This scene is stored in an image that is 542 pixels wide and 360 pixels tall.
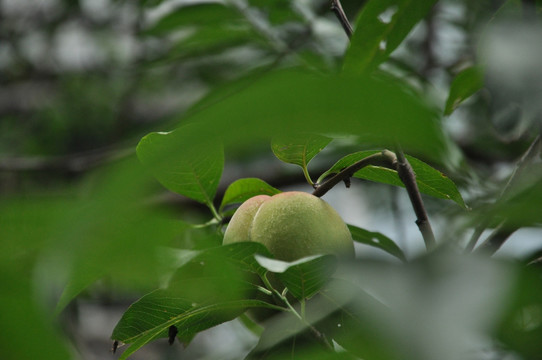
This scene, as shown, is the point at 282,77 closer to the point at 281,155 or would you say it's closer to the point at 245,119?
the point at 245,119

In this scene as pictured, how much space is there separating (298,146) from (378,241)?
0.13 meters

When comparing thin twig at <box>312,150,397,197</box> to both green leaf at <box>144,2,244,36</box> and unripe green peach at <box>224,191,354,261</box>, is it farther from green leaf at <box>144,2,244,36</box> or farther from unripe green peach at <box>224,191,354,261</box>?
green leaf at <box>144,2,244,36</box>

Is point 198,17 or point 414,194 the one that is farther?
point 198,17

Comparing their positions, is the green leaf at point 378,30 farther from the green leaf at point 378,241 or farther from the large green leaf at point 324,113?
the large green leaf at point 324,113

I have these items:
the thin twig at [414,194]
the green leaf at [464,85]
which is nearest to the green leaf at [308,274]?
the thin twig at [414,194]

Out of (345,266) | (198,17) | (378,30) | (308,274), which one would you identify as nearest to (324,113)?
(345,266)

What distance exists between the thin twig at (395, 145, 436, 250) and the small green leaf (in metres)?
0.07

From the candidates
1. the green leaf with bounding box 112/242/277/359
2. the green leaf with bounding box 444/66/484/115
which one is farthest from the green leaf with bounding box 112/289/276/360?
the green leaf with bounding box 444/66/484/115

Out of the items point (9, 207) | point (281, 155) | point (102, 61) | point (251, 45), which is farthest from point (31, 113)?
point (9, 207)

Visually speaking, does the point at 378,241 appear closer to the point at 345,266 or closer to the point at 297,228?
the point at 297,228

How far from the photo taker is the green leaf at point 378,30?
49cm

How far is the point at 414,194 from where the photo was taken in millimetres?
502

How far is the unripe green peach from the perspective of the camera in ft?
1.59

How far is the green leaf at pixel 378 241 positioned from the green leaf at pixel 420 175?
0.06m
